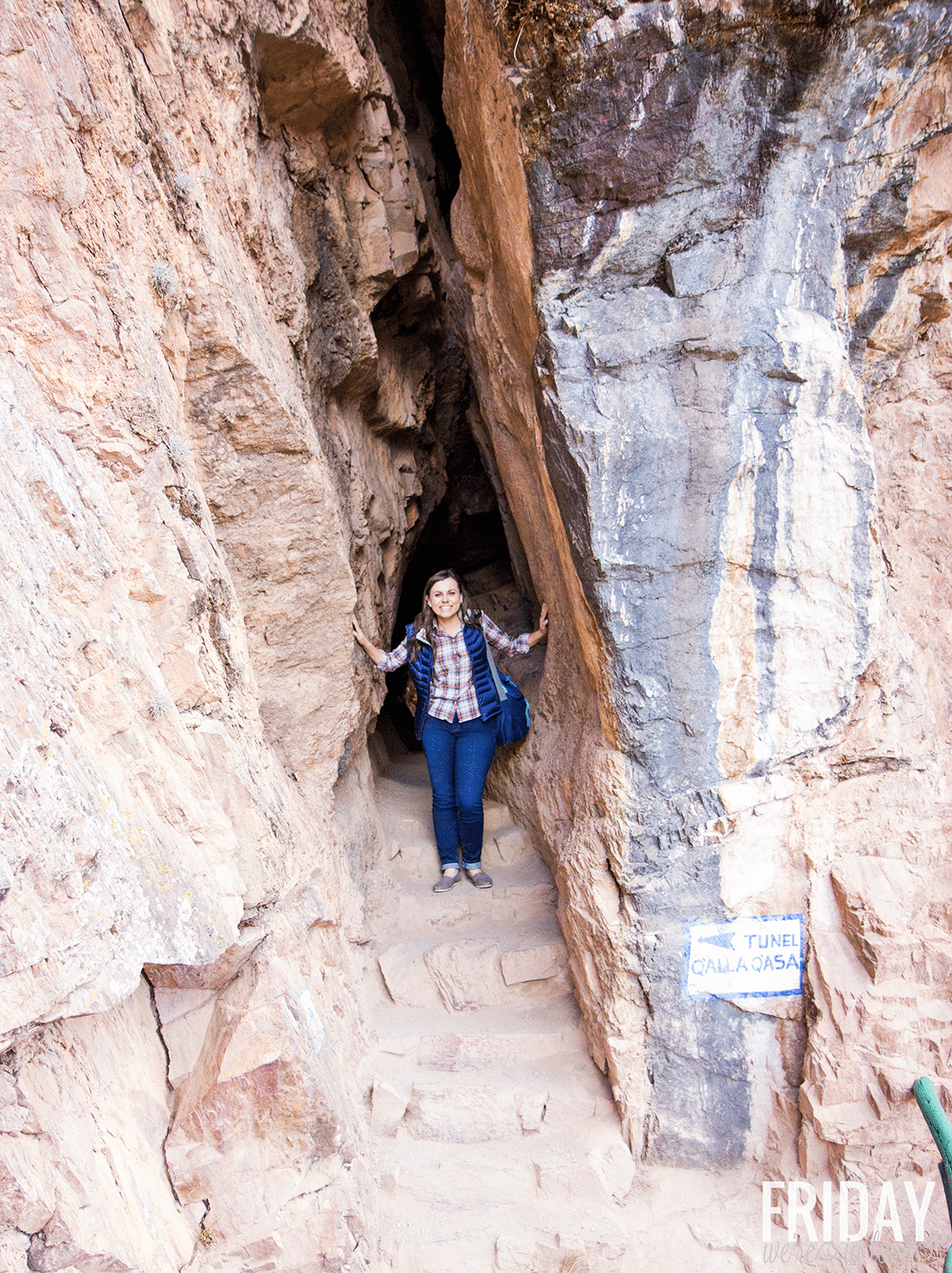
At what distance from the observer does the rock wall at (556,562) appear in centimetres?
202

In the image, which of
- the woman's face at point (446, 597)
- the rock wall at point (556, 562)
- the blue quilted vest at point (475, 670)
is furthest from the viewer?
the blue quilted vest at point (475, 670)

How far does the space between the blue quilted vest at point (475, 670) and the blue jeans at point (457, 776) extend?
8cm

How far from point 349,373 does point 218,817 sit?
7.44 feet

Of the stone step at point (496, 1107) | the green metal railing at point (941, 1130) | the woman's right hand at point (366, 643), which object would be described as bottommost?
the stone step at point (496, 1107)

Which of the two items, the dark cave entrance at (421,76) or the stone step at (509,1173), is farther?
the dark cave entrance at (421,76)

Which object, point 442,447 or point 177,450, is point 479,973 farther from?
point 442,447

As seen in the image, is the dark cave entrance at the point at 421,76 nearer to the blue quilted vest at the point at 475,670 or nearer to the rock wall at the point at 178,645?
the rock wall at the point at 178,645

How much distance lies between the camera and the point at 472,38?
2.54 metres

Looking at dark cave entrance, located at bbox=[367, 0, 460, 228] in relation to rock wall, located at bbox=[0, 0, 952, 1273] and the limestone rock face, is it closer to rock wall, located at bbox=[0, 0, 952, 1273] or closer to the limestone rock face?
rock wall, located at bbox=[0, 0, 952, 1273]

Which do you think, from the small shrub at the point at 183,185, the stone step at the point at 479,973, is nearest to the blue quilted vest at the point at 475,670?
the stone step at the point at 479,973

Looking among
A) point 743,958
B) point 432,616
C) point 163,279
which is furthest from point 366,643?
point 743,958

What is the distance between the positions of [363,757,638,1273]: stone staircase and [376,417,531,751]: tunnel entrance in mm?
2022

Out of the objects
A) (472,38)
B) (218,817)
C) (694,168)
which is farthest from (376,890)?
(472,38)

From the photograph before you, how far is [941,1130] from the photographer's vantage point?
2.12 metres
